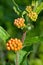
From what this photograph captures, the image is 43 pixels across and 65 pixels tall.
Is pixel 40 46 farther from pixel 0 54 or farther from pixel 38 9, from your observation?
pixel 38 9

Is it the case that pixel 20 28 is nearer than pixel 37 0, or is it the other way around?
pixel 20 28

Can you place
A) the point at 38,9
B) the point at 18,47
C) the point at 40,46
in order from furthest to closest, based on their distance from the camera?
1. the point at 40,46
2. the point at 38,9
3. the point at 18,47

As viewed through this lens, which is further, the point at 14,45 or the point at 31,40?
the point at 31,40

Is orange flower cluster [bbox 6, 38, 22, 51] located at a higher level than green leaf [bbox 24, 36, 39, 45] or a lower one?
lower

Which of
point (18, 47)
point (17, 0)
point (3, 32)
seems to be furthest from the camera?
point (17, 0)

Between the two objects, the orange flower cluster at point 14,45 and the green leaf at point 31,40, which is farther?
the green leaf at point 31,40

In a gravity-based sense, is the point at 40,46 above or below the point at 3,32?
above

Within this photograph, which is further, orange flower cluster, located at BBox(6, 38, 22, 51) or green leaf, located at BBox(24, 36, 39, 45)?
green leaf, located at BBox(24, 36, 39, 45)

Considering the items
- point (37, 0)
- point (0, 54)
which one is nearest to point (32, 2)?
point (37, 0)

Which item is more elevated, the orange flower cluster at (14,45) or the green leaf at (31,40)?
the green leaf at (31,40)

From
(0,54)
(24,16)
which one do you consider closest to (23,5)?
(24,16)

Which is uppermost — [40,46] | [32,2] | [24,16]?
[40,46]
